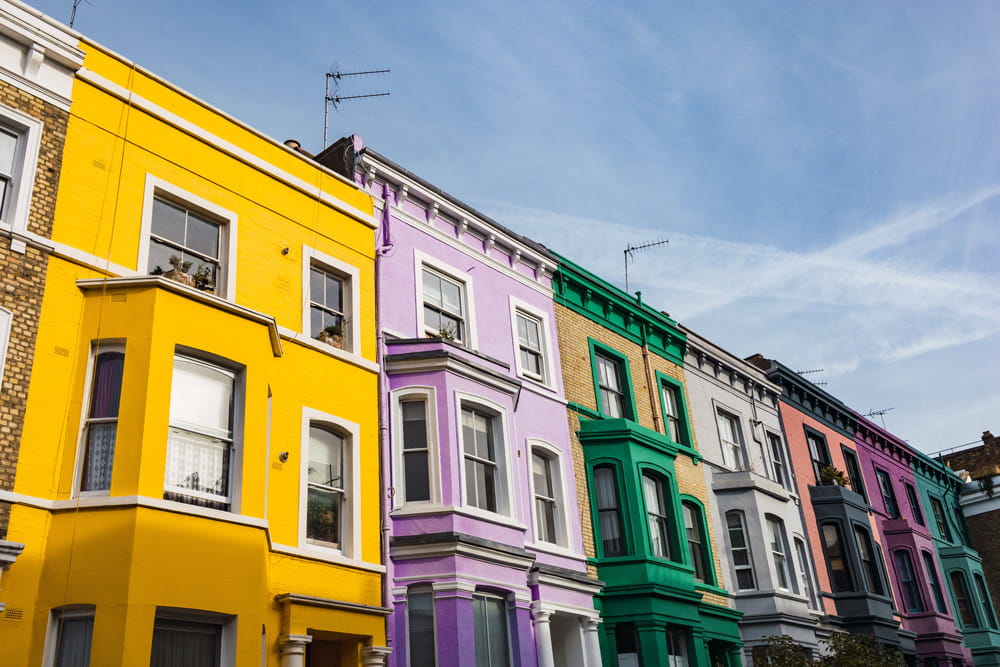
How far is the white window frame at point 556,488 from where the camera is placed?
19.8m

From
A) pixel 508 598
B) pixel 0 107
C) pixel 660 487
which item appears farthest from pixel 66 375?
pixel 660 487

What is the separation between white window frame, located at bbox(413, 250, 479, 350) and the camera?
63.5 feet

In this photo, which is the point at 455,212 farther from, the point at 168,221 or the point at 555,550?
the point at 555,550

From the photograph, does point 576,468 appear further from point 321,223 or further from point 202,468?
point 202,468

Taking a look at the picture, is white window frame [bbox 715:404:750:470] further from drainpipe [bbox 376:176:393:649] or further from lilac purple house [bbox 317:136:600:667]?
drainpipe [bbox 376:176:393:649]

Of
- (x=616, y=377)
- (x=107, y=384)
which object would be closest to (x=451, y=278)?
(x=616, y=377)

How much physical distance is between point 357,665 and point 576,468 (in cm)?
806

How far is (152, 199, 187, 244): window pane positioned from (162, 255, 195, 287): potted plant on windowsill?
165 mm

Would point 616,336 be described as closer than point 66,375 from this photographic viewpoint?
No

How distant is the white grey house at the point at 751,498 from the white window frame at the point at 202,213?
590 inches

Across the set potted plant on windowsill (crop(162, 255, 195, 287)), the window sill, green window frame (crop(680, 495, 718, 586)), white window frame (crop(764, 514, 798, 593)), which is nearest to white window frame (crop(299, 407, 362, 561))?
potted plant on windowsill (crop(162, 255, 195, 287))

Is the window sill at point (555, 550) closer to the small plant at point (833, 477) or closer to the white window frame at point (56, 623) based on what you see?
the white window frame at point (56, 623)

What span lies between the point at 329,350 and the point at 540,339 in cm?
710

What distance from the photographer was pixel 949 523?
40.1 metres
